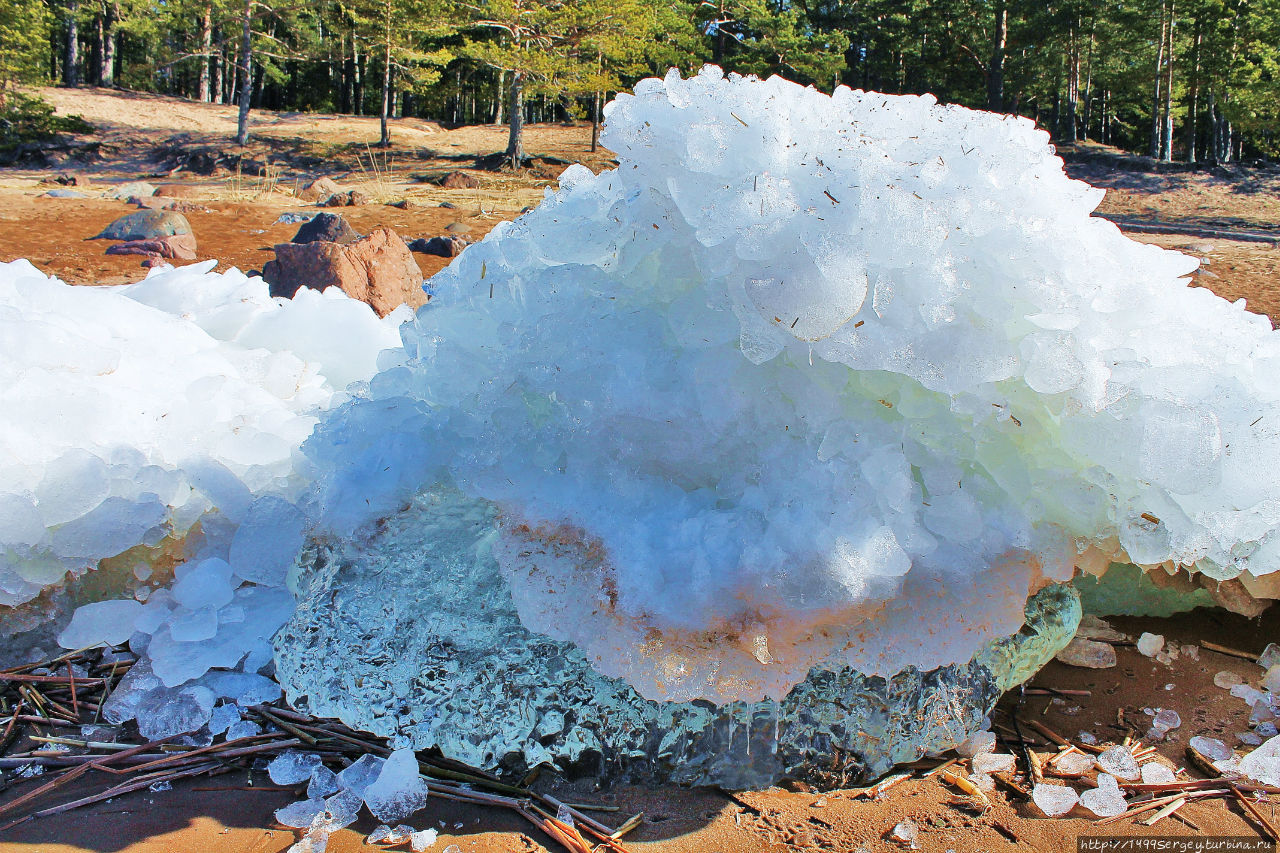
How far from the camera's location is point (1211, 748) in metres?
1.60

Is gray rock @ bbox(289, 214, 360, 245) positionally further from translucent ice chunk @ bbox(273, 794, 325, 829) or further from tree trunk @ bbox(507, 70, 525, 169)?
tree trunk @ bbox(507, 70, 525, 169)

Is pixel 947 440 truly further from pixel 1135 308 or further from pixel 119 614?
pixel 119 614

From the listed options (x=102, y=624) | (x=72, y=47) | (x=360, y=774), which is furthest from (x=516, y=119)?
(x=72, y=47)

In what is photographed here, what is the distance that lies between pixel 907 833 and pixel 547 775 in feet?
2.06

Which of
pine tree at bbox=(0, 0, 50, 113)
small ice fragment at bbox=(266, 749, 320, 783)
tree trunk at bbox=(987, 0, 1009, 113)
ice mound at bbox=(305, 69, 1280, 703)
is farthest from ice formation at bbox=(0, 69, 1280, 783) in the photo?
tree trunk at bbox=(987, 0, 1009, 113)

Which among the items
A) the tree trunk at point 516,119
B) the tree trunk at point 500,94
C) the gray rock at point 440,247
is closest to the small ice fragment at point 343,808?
the gray rock at point 440,247

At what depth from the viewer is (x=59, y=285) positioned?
95.7 inches

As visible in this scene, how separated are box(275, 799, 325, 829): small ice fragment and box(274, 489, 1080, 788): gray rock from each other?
16cm

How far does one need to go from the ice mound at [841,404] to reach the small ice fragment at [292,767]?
0.52 metres

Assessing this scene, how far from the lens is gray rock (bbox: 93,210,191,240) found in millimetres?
8336

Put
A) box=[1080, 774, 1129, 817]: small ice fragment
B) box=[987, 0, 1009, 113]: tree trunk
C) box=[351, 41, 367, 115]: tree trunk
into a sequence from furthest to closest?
box=[351, 41, 367, 115]: tree trunk, box=[987, 0, 1009, 113]: tree trunk, box=[1080, 774, 1129, 817]: small ice fragment

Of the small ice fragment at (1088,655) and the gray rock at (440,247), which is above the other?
the gray rock at (440,247)

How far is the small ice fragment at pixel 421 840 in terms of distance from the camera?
1.34 m

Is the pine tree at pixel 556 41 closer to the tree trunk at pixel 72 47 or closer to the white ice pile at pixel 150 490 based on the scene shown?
the white ice pile at pixel 150 490
